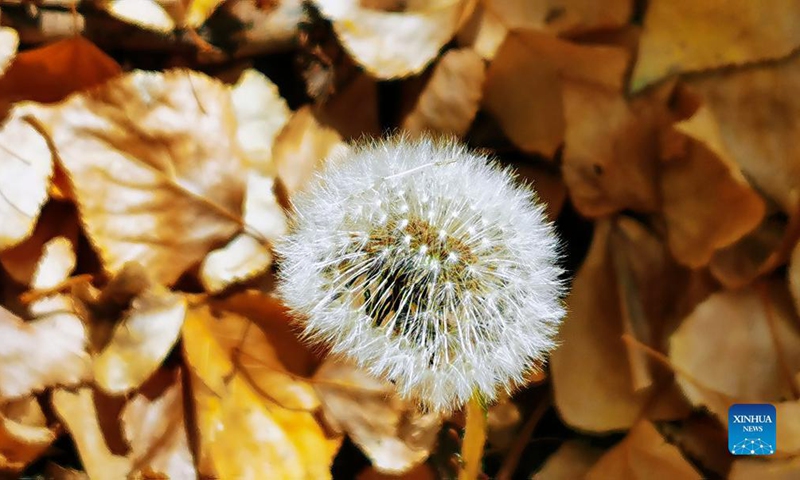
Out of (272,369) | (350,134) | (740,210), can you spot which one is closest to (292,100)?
(350,134)

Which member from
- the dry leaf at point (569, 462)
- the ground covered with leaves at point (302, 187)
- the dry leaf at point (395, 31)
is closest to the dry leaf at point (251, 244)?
the ground covered with leaves at point (302, 187)

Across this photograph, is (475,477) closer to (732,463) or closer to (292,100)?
(732,463)

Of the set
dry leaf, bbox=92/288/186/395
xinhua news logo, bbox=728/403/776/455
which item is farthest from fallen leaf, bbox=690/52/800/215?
dry leaf, bbox=92/288/186/395

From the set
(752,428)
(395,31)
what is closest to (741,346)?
(752,428)

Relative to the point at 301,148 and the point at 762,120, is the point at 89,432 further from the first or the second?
the point at 762,120

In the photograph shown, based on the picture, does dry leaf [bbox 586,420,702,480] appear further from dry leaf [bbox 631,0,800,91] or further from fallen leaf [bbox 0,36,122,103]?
fallen leaf [bbox 0,36,122,103]

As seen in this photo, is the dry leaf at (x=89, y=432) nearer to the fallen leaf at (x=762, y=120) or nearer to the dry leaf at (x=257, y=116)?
the dry leaf at (x=257, y=116)
